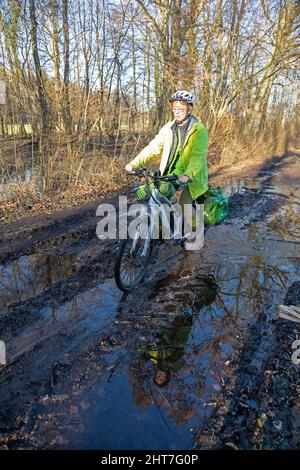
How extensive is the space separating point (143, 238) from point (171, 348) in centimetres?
163

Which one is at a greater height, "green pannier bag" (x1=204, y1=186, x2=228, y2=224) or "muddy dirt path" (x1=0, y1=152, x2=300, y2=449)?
"green pannier bag" (x1=204, y1=186, x2=228, y2=224)

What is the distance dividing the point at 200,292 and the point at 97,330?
1.50 metres

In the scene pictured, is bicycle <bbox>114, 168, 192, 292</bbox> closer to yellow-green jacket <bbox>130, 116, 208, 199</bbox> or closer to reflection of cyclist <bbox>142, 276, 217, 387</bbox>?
yellow-green jacket <bbox>130, 116, 208, 199</bbox>

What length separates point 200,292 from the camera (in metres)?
4.47

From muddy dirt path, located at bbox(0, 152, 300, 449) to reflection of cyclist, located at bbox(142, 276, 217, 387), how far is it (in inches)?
0.5

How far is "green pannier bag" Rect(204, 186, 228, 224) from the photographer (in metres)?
5.64

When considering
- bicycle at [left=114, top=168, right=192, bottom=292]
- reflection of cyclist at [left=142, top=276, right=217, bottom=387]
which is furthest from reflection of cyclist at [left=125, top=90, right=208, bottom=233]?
reflection of cyclist at [left=142, top=276, right=217, bottom=387]

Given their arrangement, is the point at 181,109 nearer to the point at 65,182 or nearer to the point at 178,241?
the point at 178,241

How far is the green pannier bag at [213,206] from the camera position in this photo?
564 cm

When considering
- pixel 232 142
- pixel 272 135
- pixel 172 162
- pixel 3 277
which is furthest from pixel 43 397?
pixel 272 135

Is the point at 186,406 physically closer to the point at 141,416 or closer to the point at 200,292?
the point at 141,416

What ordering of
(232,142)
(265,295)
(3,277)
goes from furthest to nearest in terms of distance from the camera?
(232,142) < (3,277) < (265,295)

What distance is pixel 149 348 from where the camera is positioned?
11.0 ft

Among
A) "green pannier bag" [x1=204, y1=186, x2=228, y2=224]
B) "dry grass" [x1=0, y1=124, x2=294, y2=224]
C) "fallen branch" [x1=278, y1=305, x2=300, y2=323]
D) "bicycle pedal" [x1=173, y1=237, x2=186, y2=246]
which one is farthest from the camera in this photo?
"dry grass" [x1=0, y1=124, x2=294, y2=224]
